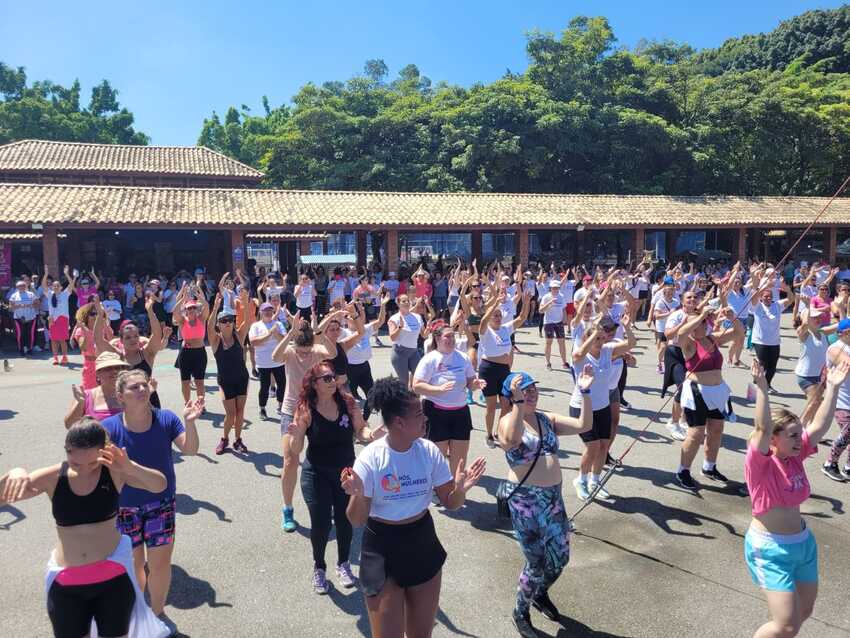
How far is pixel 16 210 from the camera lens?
1727 centimetres

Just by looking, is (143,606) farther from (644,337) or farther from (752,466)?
(644,337)

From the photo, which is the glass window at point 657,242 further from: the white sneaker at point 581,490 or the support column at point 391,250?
the white sneaker at point 581,490

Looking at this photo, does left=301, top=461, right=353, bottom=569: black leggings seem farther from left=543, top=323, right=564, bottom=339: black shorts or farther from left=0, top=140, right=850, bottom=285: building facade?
left=0, top=140, right=850, bottom=285: building facade

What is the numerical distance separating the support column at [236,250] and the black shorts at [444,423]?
14.8 metres

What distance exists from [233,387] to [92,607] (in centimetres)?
410

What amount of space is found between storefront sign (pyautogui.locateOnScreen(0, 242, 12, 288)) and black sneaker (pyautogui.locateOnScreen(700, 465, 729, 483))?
20279mm

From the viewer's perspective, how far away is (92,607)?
10.5 ft

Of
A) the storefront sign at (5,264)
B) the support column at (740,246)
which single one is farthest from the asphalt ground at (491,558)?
the support column at (740,246)

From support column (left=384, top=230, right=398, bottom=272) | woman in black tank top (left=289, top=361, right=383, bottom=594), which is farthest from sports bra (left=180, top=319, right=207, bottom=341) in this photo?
support column (left=384, top=230, right=398, bottom=272)

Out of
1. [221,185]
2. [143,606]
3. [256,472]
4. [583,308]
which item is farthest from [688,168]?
[143,606]

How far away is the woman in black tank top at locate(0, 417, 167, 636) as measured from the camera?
10.2ft

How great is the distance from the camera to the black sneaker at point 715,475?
6633mm

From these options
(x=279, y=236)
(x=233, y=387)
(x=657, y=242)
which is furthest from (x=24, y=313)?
(x=657, y=242)

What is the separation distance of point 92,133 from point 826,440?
60384 mm
